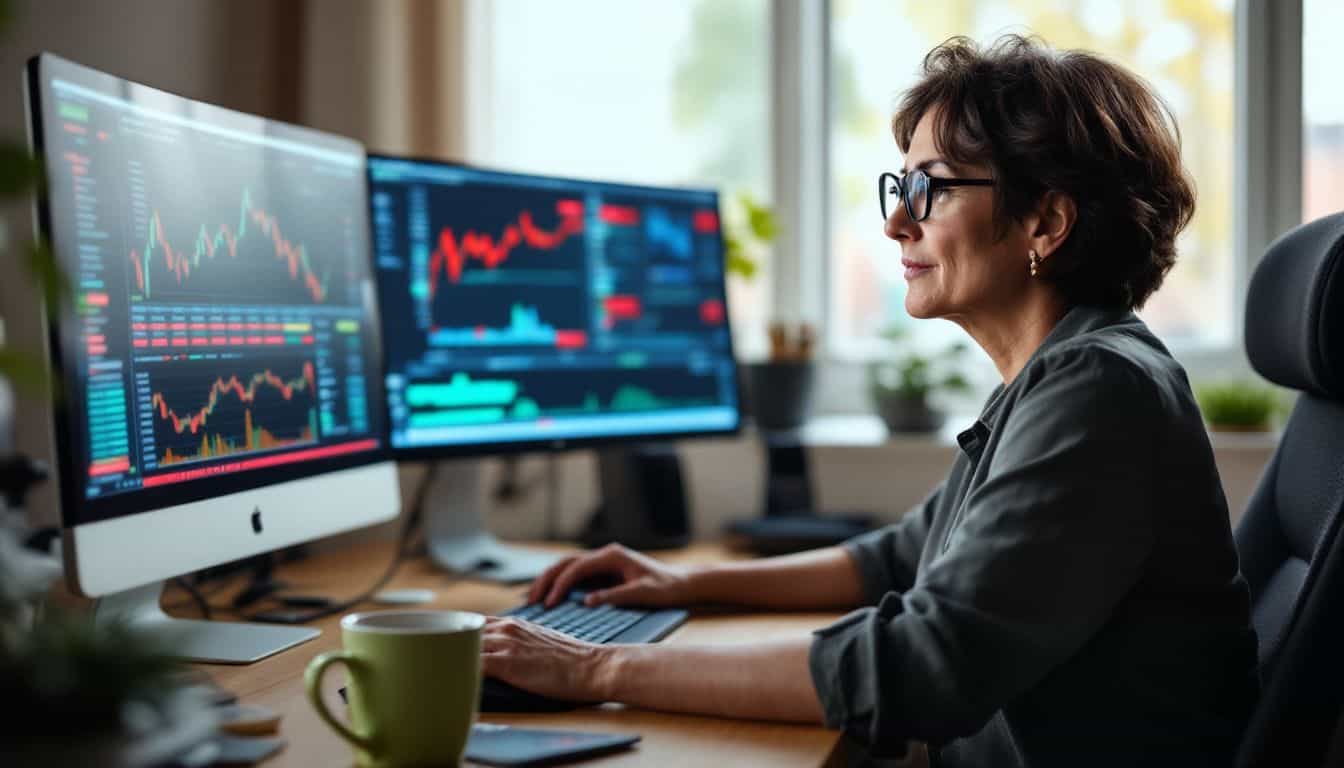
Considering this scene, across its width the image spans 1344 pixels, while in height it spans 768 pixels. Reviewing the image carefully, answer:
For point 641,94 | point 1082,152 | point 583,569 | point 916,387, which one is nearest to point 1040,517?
point 1082,152

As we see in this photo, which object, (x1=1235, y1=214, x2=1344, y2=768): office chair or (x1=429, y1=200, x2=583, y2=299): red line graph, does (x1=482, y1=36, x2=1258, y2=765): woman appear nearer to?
(x1=1235, y1=214, x2=1344, y2=768): office chair

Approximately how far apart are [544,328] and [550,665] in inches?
29.9

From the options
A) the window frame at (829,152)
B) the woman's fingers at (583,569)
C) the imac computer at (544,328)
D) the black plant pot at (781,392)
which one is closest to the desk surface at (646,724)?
the woman's fingers at (583,569)

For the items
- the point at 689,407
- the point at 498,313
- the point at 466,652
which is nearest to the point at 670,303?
the point at 689,407

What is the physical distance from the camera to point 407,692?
2.58 feet

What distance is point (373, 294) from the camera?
1497 mm

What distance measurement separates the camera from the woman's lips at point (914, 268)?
4.17ft

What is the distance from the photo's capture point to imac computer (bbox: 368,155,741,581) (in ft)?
5.15

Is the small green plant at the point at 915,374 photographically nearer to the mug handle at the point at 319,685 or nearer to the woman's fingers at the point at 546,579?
the woman's fingers at the point at 546,579

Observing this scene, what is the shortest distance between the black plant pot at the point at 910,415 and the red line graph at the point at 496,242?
0.69 m

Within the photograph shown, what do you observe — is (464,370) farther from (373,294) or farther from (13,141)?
(13,141)

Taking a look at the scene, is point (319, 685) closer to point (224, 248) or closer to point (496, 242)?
point (224, 248)

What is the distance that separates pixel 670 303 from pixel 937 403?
1.89 feet

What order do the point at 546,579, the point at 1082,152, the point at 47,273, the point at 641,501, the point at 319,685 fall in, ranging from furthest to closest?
the point at 641,501
the point at 546,579
the point at 1082,152
the point at 319,685
the point at 47,273
